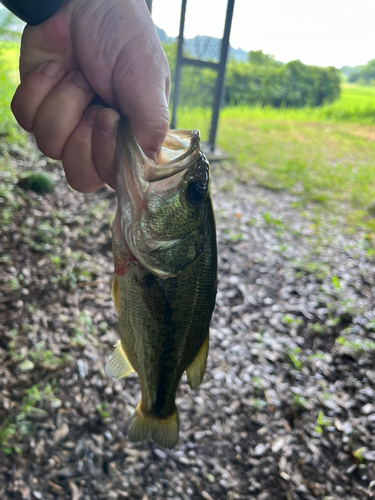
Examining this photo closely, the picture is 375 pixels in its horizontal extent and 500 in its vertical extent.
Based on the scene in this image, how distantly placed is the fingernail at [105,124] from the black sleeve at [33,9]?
1.44ft

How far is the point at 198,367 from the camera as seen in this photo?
64.7 inches

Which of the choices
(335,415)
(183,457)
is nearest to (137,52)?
(183,457)

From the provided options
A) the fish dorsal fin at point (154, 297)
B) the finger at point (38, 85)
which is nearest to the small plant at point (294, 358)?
the fish dorsal fin at point (154, 297)

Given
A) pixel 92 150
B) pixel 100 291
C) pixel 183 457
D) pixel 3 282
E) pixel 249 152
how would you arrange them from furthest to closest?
1. pixel 249 152
2. pixel 100 291
3. pixel 3 282
4. pixel 183 457
5. pixel 92 150

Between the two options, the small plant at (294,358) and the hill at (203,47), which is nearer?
the small plant at (294,358)

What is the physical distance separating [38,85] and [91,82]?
0.21 metres

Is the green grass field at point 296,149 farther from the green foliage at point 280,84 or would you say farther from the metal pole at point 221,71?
the green foliage at point 280,84

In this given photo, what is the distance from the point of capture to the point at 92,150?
1.52m

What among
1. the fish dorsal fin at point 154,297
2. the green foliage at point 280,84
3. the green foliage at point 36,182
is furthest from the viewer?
the green foliage at point 280,84

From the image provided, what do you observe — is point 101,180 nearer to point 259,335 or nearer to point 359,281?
point 259,335

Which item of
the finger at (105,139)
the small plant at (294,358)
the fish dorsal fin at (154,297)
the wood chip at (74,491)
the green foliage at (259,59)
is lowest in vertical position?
the wood chip at (74,491)

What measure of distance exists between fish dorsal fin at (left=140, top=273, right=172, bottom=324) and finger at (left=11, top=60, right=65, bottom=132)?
2.73ft

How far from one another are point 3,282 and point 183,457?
204cm

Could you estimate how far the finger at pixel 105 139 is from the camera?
1358 mm
